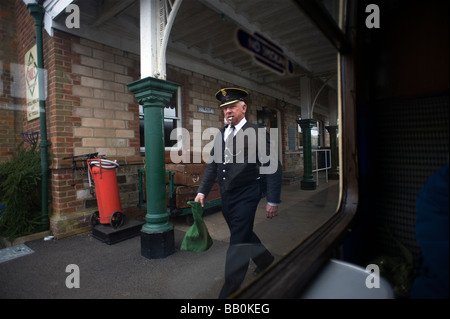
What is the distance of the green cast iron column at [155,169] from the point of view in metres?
3.17

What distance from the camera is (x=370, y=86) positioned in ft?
7.12

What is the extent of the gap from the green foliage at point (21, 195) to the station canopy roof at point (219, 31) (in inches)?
90.5

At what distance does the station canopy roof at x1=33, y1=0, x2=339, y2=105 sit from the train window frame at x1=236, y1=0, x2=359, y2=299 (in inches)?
20.1

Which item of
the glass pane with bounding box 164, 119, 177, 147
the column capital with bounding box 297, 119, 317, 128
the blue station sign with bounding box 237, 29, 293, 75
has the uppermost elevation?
the blue station sign with bounding box 237, 29, 293, 75

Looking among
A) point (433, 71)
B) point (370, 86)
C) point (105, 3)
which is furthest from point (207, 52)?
point (433, 71)

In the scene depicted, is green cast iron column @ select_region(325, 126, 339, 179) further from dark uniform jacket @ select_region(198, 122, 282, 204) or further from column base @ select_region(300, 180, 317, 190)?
dark uniform jacket @ select_region(198, 122, 282, 204)

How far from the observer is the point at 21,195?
3.88 metres

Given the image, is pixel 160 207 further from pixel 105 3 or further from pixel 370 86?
pixel 105 3

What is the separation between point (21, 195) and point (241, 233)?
3.78 meters

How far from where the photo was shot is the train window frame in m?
1.10
